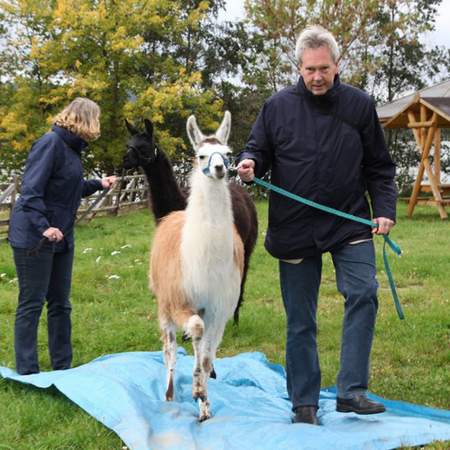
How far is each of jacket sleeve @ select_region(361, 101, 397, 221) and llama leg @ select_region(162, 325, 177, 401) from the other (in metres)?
1.57

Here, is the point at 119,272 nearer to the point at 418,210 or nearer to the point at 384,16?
the point at 418,210

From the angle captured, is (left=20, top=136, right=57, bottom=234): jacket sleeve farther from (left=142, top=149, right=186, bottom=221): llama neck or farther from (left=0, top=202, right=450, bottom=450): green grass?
(left=142, top=149, right=186, bottom=221): llama neck

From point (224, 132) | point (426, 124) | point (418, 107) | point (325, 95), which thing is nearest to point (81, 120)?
point (224, 132)

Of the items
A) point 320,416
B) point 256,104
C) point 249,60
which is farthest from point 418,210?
point 320,416

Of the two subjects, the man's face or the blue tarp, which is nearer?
the blue tarp

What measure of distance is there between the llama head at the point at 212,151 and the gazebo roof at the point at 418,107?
11707 mm

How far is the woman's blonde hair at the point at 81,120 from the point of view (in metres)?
4.61

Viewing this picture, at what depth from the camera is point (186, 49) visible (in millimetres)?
24469

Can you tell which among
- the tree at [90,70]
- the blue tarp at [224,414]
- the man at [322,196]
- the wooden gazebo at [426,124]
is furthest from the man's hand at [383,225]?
the tree at [90,70]

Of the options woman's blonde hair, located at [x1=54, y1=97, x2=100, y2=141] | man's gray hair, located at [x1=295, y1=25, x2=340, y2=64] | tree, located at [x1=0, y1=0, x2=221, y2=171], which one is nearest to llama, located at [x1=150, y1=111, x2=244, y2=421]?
man's gray hair, located at [x1=295, y1=25, x2=340, y2=64]

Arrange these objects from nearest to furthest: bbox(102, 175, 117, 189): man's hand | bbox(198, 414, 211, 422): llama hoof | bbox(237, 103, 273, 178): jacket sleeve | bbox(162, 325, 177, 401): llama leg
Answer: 1. bbox(237, 103, 273, 178): jacket sleeve
2. bbox(198, 414, 211, 422): llama hoof
3. bbox(162, 325, 177, 401): llama leg
4. bbox(102, 175, 117, 189): man's hand

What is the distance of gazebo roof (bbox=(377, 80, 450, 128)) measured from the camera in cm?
1502

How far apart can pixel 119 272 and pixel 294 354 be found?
552 centimetres

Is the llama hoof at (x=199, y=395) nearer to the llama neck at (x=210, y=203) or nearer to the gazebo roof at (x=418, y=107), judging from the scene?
the llama neck at (x=210, y=203)
